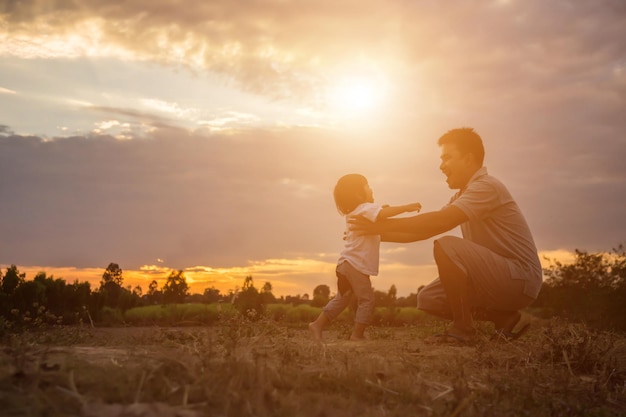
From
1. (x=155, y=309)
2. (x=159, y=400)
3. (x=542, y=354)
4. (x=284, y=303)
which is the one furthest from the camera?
(x=284, y=303)

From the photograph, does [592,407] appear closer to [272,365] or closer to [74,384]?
[272,365]

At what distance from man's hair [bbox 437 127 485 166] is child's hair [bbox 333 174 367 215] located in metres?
1.29

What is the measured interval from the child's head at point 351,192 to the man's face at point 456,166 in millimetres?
1121

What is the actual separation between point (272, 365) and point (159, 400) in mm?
1073

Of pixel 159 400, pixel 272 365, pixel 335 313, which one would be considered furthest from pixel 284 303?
pixel 159 400

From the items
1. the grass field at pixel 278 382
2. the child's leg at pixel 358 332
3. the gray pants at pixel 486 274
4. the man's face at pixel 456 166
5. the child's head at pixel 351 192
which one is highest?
the man's face at pixel 456 166

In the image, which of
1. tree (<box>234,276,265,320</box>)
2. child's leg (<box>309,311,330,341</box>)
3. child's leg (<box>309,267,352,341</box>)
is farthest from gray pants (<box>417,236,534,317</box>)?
tree (<box>234,276,265,320</box>)

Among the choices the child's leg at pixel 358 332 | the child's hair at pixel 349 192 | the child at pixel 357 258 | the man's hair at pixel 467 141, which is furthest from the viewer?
the child's hair at pixel 349 192

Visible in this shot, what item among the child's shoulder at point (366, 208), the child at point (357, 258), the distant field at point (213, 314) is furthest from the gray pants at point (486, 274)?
the distant field at point (213, 314)

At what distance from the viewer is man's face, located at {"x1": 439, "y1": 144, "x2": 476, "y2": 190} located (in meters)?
8.05

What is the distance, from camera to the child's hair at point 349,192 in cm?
845

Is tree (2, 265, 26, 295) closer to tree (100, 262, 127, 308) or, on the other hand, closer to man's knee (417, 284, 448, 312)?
tree (100, 262, 127, 308)

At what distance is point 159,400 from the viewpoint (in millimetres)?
3342

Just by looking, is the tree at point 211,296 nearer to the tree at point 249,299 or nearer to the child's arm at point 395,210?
the tree at point 249,299
